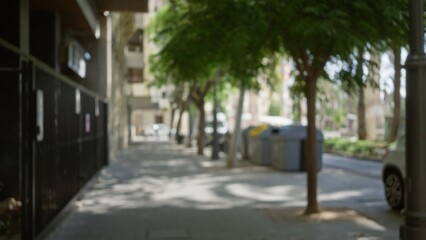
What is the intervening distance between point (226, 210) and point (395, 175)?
3.13 meters

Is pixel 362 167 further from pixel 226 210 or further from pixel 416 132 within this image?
pixel 416 132

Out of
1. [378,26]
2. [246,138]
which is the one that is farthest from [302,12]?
[246,138]

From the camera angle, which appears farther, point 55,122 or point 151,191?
point 151,191

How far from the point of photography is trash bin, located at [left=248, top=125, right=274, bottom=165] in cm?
2330

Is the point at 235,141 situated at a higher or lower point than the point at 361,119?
lower

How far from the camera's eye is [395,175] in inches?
449

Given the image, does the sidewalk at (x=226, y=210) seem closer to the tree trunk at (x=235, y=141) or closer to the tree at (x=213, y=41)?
the tree at (x=213, y=41)

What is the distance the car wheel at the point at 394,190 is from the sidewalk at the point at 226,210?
323mm

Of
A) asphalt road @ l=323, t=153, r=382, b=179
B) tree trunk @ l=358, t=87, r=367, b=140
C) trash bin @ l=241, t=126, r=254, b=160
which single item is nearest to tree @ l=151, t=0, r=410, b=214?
asphalt road @ l=323, t=153, r=382, b=179

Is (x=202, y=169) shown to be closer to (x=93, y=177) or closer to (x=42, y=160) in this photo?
(x=93, y=177)

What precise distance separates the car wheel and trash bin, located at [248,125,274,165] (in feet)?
37.8

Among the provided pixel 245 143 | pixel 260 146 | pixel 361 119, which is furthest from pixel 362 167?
pixel 361 119

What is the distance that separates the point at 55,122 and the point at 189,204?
3980 millimetres

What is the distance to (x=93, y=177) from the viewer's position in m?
15.5
